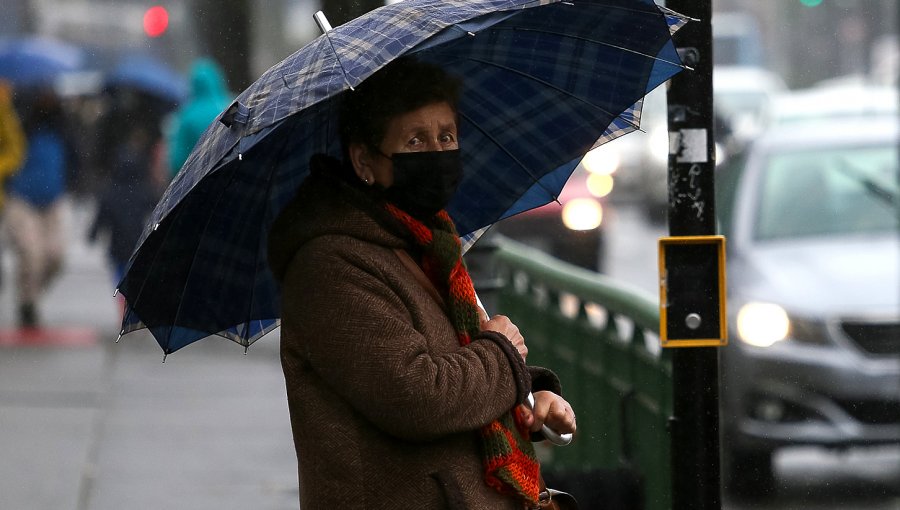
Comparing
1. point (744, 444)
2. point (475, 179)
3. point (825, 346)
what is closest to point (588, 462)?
point (744, 444)

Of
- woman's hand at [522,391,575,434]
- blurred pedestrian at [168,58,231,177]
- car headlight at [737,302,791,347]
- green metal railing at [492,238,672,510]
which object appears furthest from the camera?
blurred pedestrian at [168,58,231,177]

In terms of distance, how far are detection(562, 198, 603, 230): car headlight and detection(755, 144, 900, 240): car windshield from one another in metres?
6.54

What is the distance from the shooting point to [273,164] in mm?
3152

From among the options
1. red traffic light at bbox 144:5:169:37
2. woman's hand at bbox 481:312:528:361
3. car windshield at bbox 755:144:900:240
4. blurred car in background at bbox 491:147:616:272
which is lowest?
blurred car in background at bbox 491:147:616:272

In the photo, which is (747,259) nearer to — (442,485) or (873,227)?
(873,227)

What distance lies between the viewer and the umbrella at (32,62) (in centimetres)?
1088

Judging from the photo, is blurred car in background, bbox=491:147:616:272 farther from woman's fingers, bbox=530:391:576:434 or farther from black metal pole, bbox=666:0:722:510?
woman's fingers, bbox=530:391:576:434

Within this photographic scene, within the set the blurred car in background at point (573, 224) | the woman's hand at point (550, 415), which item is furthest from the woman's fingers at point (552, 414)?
the blurred car in background at point (573, 224)

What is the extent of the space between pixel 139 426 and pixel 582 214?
8.36 m

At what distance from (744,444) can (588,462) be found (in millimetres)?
1116

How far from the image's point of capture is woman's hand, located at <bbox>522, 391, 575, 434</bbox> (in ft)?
9.64

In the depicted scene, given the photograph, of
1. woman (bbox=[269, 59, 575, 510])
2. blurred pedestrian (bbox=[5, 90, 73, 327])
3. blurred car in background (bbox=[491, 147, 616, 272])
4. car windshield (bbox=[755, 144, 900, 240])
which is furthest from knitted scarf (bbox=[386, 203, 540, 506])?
blurred car in background (bbox=[491, 147, 616, 272])

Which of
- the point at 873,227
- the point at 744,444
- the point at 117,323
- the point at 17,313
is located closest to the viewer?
the point at 744,444

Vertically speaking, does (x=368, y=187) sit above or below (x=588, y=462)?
above
